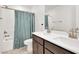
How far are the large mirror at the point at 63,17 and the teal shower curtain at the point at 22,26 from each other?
457mm

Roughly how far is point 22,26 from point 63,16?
0.88 meters

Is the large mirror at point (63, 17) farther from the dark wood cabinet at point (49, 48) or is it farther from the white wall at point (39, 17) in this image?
the dark wood cabinet at point (49, 48)

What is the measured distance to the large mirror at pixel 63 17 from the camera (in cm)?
155

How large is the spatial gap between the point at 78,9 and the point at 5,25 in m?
1.45

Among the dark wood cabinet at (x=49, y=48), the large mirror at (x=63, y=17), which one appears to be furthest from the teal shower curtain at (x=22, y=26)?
Result: the large mirror at (x=63, y=17)

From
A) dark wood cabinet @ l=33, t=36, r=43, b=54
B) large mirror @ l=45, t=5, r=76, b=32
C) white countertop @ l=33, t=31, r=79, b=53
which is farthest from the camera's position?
dark wood cabinet @ l=33, t=36, r=43, b=54

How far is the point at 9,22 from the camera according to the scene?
1805 millimetres

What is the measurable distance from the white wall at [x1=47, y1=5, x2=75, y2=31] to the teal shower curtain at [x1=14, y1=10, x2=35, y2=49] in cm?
50

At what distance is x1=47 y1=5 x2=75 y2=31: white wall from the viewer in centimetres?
161

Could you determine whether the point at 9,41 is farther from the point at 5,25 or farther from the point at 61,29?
the point at 61,29

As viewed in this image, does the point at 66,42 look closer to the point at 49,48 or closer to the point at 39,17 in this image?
the point at 49,48

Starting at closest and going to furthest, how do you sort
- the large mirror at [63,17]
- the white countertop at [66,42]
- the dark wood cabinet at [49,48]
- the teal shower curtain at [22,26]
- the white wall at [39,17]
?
the white countertop at [66,42], the dark wood cabinet at [49,48], the large mirror at [63,17], the teal shower curtain at [22,26], the white wall at [39,17]

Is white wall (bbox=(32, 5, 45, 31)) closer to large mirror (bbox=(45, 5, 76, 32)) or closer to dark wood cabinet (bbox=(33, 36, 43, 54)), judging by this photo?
large mirror (bbox=(45, 5, 76, 32))

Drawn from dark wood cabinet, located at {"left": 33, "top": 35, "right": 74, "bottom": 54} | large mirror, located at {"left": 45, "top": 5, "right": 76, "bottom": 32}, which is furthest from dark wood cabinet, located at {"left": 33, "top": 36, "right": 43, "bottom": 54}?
large mirror, located at {"left": 45, "top": 5, "right": 76, "bottom": 32}
